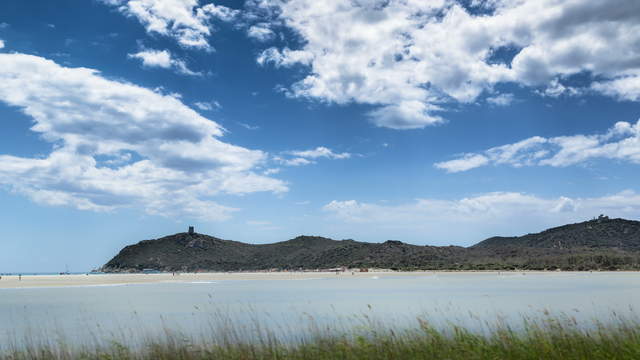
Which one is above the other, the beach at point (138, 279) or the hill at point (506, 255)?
the hill at point (506, 255)

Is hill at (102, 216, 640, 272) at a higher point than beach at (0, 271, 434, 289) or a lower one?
higher

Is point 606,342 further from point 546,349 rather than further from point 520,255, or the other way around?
point 520,255

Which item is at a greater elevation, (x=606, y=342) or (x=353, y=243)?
(x=353, y=243)

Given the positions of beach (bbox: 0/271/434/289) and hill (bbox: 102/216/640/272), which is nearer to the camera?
beach (bbox: 0/271/434/289)

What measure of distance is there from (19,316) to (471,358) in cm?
2631

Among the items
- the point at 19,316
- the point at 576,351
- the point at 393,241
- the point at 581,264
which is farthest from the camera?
the point at 393,241

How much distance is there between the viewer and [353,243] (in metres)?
194

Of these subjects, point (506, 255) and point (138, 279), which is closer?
point (138, 279)

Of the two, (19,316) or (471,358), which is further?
(19,316)

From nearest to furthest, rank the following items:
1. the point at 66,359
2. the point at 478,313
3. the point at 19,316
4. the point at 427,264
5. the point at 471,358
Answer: the point at 471,358 < the point at 66,359 < the point at 478,313 < the point at 19,316 < the point at 427,264

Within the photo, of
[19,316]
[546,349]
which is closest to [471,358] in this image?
[546,349]

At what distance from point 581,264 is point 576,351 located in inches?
4295

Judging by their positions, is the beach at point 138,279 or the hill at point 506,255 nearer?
the beach at point 138,279

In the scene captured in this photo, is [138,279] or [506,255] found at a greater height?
[506,255]
